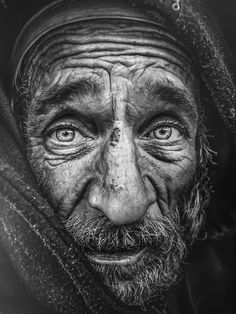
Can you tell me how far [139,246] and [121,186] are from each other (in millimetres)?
289

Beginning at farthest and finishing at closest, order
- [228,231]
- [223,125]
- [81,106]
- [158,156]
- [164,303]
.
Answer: [228,231] → [164,303] → [223,125] → [158,156] → [81,106]

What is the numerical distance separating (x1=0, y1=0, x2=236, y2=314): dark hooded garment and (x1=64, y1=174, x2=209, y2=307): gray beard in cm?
8

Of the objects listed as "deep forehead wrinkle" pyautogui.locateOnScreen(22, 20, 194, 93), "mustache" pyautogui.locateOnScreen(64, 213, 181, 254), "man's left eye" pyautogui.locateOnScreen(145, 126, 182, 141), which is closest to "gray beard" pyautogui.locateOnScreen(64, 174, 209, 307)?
"mustache" pyautogui.locateOnScreen(64, 213, 181, 254)

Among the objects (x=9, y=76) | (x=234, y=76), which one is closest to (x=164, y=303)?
(x=234, y=76)

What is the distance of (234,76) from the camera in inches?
91.2

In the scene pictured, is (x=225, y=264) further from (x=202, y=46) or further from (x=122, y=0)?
(x=122, y=0)

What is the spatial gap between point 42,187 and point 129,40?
0.67 m

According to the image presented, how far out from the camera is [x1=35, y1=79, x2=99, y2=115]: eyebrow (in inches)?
81.3

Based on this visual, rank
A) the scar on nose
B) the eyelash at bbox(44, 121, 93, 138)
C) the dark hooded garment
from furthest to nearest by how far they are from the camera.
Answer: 1. the eyelash at bbox(44, 121, 93, 138)
2. the scar on nose
3. the dark hooded garment

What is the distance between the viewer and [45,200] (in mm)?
1971

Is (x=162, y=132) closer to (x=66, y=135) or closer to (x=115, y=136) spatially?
(x=115, y=136)

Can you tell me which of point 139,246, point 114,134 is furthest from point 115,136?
point 139,246

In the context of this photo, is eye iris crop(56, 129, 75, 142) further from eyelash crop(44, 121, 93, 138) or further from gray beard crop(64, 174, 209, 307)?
gray beard crop(64, 174, 209, 307)

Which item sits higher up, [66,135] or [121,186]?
[66,135]
